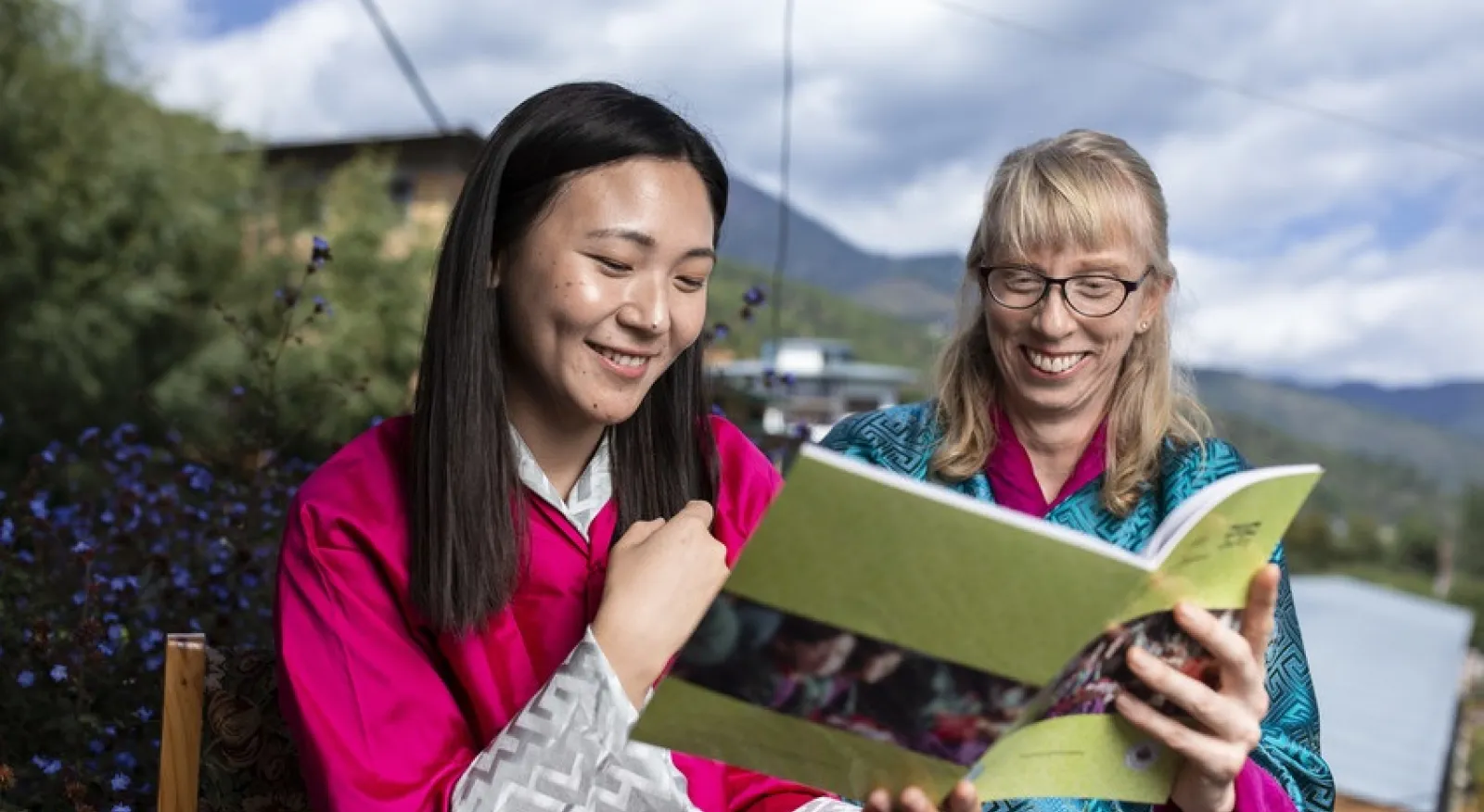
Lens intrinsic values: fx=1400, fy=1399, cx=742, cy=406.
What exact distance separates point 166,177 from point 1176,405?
657 inches

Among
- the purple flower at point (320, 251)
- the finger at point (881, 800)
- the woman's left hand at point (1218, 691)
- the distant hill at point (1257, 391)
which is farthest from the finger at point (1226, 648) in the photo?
the purple flower at point (320, 251)

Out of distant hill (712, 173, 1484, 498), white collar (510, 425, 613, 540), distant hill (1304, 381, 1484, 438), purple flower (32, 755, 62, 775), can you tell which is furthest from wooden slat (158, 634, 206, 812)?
distant hill (1304, 381, 1484, 438)

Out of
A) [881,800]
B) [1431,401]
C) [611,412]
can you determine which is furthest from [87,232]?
[1431,401]

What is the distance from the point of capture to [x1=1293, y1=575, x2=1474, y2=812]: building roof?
8.60 m

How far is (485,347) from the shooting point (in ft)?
4.95

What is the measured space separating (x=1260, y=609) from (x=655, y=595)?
575 mm

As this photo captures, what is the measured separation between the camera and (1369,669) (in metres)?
12.1

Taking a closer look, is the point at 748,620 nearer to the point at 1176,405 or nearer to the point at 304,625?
→ the point at 304,625

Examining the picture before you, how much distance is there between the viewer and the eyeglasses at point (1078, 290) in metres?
1.99

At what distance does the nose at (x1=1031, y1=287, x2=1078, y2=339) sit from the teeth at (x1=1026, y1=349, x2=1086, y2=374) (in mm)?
46

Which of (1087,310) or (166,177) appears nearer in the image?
(1087,310)

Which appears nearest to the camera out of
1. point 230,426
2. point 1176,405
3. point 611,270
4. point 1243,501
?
point 1243,501

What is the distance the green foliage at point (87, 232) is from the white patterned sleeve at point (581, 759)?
13.5m

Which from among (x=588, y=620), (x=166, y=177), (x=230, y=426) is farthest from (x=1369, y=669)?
(x=166, y=177)
